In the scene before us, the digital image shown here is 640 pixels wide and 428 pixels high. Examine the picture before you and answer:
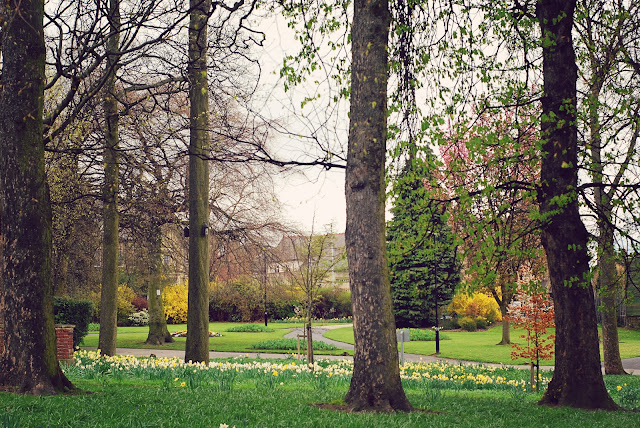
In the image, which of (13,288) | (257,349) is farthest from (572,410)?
(257,349)

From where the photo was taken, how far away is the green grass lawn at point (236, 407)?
480 cm

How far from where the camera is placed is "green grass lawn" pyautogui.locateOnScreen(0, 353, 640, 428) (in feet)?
15.8

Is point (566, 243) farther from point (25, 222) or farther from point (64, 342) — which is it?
point (64, 342)

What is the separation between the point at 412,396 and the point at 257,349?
1658 cm

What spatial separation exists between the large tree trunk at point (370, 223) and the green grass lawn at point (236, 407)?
48 centimetres

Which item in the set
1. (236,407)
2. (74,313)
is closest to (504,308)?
(74,313)

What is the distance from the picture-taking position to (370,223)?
251 inches

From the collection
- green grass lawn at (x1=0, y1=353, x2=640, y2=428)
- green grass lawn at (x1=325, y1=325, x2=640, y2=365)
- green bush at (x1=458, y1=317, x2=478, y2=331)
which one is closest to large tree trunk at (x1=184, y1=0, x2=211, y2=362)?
green grass lawn at (x1=0, y1=353, x2=640, y2=428)

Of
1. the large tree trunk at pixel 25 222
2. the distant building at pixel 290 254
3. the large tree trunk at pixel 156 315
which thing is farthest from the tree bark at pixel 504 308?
the large tree trunk at pixel 25 222

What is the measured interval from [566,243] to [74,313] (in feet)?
45.9

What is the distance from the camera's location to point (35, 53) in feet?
23.6

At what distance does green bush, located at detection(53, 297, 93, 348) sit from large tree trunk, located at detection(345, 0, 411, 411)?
12.7m

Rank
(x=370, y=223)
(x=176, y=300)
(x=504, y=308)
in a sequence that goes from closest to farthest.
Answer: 1. (x=370, y=223)
2. (x=504, y=308)
3. (x=176, y=300)


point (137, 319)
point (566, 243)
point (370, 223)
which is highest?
point (370, 223)
